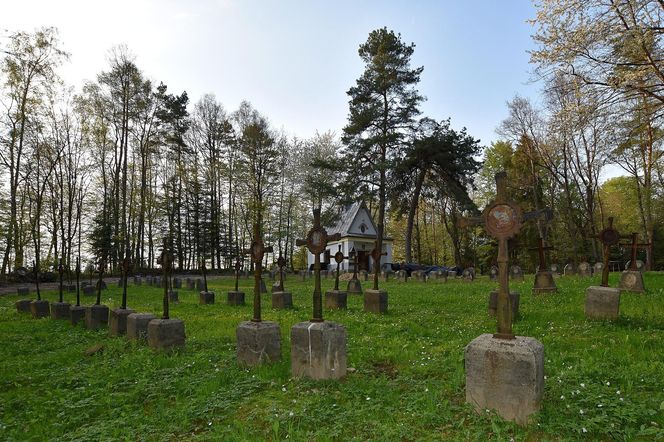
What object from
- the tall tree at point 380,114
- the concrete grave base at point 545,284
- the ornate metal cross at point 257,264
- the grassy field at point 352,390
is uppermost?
the tall tree at point 380,114

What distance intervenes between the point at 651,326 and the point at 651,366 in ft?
9.17

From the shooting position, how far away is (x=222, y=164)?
35.5m

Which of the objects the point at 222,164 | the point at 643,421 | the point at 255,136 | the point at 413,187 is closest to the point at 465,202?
the point at 413,187

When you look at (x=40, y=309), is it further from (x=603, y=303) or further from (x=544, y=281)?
(x=544, y=281)

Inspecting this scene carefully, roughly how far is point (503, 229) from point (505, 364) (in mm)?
1284

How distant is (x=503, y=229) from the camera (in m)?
4.10

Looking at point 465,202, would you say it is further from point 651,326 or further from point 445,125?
point 651,326

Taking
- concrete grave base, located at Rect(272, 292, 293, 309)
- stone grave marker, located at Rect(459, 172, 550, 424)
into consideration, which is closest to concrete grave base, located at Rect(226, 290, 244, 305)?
concrete grave base, located at Rect(272, 292, 293, 309)

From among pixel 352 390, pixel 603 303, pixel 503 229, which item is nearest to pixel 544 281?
pixel 603 303

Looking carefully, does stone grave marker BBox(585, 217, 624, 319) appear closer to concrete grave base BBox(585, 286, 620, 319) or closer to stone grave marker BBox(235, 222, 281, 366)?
concrete grave base BBox(585, 286, 620, 319)

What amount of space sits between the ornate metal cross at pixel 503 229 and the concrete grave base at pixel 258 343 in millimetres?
3082

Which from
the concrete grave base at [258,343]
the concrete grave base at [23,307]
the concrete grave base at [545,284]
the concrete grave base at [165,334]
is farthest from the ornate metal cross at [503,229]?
the concrete grave base at [23,307]

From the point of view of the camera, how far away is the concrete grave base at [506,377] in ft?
11.5

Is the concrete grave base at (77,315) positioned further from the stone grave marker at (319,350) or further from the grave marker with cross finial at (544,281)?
the grave marker with cross finial at (544,281)
